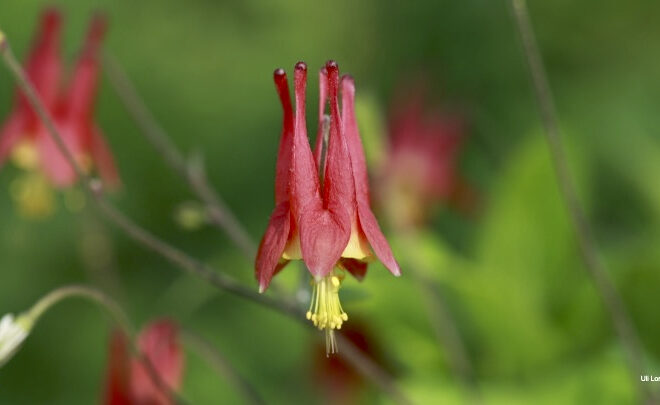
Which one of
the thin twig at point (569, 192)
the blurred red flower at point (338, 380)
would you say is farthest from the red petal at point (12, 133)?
the thin twig at point (569, 192)

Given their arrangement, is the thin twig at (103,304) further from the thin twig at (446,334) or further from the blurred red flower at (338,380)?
the blurred red flower at (338,380)

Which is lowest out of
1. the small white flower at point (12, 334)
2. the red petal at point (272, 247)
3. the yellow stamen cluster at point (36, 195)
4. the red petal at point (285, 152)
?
the small white flower at point (12, 334)

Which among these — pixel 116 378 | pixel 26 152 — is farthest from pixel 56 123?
pixel 116 378

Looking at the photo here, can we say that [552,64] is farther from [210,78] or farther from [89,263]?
[89,263]

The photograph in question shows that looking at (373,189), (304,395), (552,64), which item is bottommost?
(304,395)

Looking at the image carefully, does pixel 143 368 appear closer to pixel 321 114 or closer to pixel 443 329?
pixel 321 114

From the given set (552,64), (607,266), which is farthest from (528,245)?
(552,64)
